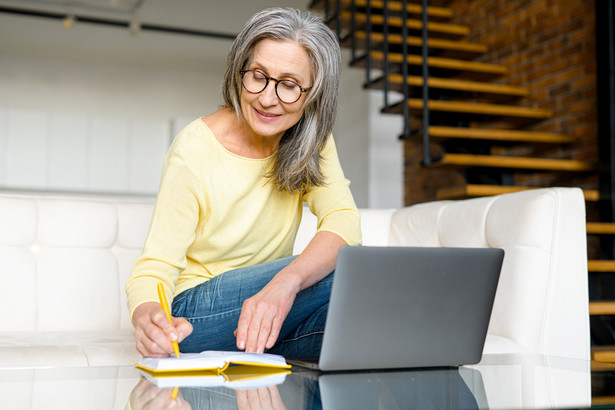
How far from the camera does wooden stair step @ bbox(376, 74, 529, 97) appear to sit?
399 cm

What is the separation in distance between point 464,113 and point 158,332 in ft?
10.8

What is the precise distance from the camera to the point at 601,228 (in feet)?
10.3

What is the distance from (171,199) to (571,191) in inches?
42.8

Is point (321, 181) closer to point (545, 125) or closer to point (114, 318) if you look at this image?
point (114, 318)

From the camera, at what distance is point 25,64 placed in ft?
25.8

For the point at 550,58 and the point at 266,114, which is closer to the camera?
the point at 266,114

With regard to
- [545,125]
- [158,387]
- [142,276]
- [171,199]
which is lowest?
[158,387]

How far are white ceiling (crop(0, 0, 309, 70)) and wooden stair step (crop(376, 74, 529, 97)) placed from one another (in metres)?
2.34

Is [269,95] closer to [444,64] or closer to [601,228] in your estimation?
[601,228]

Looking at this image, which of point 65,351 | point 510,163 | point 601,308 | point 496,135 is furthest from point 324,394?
point 496,135

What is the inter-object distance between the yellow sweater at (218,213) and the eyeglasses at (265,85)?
6.4 inches

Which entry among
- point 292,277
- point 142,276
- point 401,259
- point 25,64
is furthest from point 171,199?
point 25,64

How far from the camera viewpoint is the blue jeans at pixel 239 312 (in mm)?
1343

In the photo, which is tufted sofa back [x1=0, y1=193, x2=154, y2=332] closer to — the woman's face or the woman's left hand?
the woman's face
